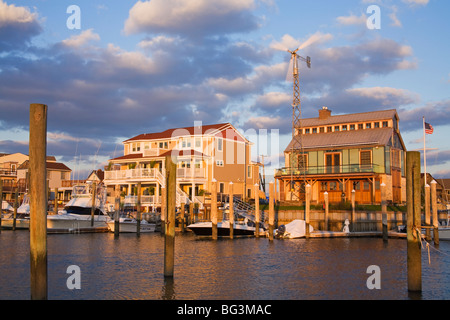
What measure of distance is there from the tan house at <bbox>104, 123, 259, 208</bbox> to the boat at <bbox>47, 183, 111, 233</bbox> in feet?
21.2

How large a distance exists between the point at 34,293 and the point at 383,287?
13.1m

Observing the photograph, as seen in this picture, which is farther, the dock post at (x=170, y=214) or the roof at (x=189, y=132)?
the roof at (x=189, y=132)

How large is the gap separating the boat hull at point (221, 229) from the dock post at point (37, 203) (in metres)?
26.9

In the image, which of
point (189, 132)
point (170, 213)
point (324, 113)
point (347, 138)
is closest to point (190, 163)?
point (189, 132)

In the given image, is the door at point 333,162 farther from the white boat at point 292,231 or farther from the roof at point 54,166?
the roof at point 54,166

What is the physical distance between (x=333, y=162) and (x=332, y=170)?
66.3 inches

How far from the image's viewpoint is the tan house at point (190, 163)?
57906 mm

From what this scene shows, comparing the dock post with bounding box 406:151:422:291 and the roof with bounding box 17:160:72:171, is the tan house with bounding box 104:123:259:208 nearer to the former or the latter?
the roof with bounding box 17:160:72:171

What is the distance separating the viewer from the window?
52741 millimetres

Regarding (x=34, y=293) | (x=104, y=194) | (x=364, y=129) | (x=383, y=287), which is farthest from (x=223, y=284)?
(x=364, y=129)

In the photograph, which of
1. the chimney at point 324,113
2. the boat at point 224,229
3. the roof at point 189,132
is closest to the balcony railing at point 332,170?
the chimney at point 324,113

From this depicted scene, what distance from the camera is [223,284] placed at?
19.6 m

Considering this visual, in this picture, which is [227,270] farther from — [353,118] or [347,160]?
[353,118]
